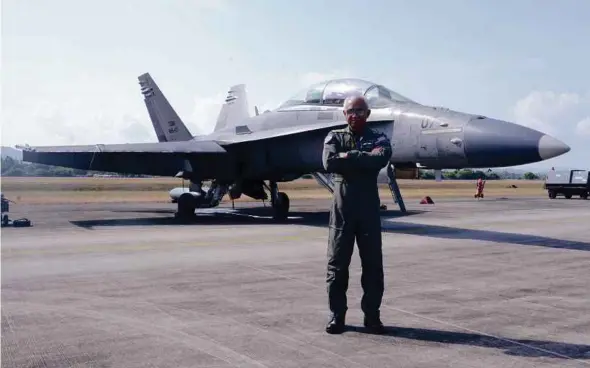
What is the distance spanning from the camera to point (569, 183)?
3856 centimetres

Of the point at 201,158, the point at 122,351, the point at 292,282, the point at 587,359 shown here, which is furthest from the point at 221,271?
the point at 201,158

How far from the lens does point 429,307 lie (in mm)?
6094

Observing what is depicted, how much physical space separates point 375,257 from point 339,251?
34 cm

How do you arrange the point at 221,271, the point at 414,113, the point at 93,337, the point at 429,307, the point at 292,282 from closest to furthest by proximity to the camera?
the point at 93,337
the point at 429,307
the point at 292,282
the point at 221,271
the point at 414,113

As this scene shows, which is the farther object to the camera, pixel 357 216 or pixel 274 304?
pixel 274 304

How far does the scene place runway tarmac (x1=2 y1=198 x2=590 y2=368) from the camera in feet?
14.6

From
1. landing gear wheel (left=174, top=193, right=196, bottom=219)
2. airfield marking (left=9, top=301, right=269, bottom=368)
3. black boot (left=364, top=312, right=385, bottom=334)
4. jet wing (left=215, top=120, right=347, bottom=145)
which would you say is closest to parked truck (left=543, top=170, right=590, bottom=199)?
jet wing (left=215, top=120, right=347, bottom=145)

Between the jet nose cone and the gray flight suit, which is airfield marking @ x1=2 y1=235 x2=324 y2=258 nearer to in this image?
the jet nose cone

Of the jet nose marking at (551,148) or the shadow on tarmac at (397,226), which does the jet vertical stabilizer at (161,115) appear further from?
the jet nose marking at (551,148)

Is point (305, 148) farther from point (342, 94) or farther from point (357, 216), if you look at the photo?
point (357, 216)

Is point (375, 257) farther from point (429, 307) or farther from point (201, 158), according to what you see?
point (201, 158)

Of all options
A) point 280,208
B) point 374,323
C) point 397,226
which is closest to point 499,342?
point 374,323

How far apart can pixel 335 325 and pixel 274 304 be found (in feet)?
4.00

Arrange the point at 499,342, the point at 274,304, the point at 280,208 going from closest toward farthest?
the point at 499,342 < the point at 274,304 < the point at 280,208
